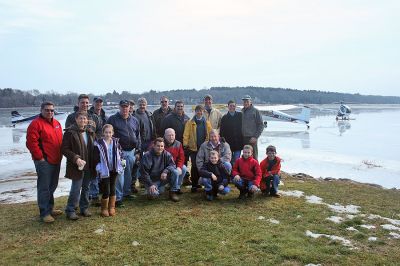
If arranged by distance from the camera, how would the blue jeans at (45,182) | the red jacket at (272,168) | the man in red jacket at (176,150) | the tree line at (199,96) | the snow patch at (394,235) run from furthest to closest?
1. the tree line at (199,96)
2. the red jacket at (272,168)
3. the man in red jacket at (176,150)
4. the blue jeans at (45,182)
5. the snow patch at (394,235)

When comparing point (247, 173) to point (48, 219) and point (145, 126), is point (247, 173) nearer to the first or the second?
point (145, 126)

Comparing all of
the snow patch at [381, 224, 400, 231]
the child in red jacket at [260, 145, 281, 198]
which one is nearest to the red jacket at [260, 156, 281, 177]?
the child in red jacket at [260, 145, 281, 198]

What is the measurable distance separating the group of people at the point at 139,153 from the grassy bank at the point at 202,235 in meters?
0.30

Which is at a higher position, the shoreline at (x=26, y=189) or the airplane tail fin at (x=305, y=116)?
the airplane tail fin at (x=305, y=116)

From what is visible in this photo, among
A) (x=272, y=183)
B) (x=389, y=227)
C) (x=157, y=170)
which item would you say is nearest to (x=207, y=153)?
(x=157, y=170)

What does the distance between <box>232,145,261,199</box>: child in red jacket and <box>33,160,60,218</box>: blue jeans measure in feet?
9.78

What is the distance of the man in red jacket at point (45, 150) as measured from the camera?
4.58 m

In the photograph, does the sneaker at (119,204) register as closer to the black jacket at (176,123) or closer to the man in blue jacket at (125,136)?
the man in blue jacket at (125,136)

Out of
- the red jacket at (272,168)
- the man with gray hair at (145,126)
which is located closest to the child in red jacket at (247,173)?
the red jacket at (272,168)

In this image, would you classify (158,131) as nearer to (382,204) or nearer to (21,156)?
(382,204)

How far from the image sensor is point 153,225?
4824 mm

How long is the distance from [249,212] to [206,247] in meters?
1.56

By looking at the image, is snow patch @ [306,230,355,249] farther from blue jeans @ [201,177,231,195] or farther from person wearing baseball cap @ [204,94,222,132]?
person wearing baseball cap @ [204,94,222,132]

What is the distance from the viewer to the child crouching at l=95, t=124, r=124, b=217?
16.5 ft
